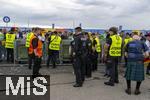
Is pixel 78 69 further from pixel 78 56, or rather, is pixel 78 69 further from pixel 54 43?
pixel 54 43

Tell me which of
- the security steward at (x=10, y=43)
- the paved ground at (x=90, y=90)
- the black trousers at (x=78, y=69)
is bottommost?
the paved ground at (x=90, y=90)

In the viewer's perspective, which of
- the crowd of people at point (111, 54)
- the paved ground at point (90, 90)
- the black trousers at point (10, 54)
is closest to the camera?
the paved ground at point (90, 90)

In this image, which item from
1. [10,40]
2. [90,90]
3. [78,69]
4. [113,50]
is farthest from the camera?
[10,40]

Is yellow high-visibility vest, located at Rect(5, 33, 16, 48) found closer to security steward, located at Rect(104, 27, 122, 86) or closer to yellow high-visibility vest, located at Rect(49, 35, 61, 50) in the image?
yellow high-visibility vest, located at Rect(49, 35, 61, 50)

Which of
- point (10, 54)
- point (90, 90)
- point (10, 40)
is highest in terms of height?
point (10, 40)

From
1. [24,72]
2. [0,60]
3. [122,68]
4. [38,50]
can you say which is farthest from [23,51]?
[38,50]

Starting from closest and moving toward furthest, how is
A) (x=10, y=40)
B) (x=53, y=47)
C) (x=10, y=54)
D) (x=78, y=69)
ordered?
(x=78, y=69)
(x=53, y=47)
(x=10, y=40)
(x=10, y=54)

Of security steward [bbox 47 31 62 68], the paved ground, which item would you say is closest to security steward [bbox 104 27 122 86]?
the paved ground

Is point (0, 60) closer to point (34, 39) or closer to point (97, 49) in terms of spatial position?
point (97, 49)

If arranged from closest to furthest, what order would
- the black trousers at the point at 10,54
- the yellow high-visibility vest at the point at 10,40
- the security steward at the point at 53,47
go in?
the security steward at the point at 53,47
the yellow high-visibility vest at the point at 10,40
the black trousers at the point at 10,54

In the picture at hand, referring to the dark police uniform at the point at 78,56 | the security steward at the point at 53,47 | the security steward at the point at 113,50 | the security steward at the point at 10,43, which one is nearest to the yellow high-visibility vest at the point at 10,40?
the security steward at the point at 10,43

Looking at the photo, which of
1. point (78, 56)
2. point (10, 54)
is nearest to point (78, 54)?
point (78, 56)

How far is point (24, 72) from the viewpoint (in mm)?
15383

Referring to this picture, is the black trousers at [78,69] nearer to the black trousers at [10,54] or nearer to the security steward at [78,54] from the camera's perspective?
the security steward at [78,54]
